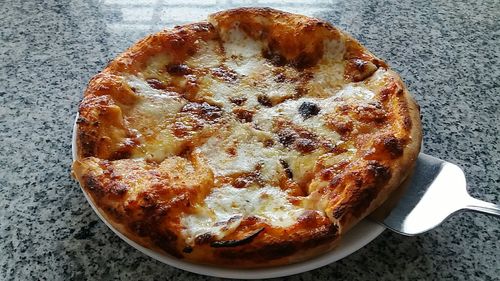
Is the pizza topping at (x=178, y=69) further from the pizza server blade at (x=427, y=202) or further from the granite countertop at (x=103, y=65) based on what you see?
the pizza server blade at (x=427, y=202)

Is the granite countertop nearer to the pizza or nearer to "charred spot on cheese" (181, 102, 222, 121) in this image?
the pizza

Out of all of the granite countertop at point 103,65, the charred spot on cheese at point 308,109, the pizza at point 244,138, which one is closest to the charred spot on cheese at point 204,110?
the pizza at point 244,138

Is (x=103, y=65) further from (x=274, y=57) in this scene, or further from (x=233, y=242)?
(x=233, y=242)

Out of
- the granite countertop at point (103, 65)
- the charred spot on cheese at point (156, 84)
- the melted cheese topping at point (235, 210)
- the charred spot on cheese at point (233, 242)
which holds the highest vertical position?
the charred spot on cheese at point (156, 84)

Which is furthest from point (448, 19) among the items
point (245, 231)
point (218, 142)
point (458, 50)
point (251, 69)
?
point (245, 231)

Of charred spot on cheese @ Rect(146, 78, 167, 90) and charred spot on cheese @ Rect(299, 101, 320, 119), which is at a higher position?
charred spot on cheese @ Rect(146, 78, 167, 90)

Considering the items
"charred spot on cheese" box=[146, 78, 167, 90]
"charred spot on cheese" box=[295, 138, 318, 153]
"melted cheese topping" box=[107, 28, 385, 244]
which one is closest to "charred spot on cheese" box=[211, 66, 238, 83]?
"melted cheese topping" box=[107, 28, 385, 244]

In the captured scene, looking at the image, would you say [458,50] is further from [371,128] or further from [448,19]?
[371,128]

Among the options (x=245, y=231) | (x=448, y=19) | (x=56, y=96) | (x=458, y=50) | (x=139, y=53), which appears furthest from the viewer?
(x=448, y=19)
